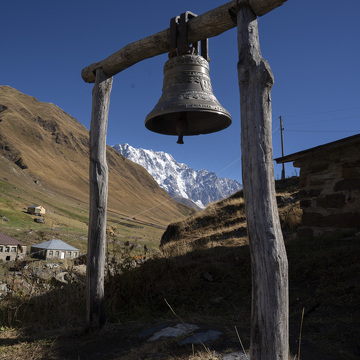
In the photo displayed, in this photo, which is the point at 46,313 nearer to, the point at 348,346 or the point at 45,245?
the point at 348,346

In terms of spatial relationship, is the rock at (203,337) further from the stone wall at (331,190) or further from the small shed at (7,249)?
the small shed at (7,249)

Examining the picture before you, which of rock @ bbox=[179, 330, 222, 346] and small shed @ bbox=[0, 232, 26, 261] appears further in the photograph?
small shed @ bbox=[0, 232, 26, 261]

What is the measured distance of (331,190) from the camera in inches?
266

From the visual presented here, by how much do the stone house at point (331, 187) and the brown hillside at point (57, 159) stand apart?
8368 cm

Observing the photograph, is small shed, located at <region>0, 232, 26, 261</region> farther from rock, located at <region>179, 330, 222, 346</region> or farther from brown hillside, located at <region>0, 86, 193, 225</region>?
brown hillside, located at <region>0, 86, 193, 225</region>

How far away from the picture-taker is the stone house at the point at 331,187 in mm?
6398

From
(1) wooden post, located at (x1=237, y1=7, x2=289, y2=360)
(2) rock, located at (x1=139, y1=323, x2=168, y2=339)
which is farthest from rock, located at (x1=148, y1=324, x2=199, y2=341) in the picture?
(1) wooden post, located at (x1=237, y1=7, x2=289, y2=360)

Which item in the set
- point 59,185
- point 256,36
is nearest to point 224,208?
point 256,36

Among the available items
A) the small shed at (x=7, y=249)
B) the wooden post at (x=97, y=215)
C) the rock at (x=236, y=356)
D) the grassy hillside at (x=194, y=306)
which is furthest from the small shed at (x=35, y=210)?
the rock at (x=236, y=356)

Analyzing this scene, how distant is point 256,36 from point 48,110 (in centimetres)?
14997

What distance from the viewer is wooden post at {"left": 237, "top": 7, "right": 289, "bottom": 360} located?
Result: 7.89 ft

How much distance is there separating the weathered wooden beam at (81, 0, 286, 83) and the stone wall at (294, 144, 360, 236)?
448 centimetres

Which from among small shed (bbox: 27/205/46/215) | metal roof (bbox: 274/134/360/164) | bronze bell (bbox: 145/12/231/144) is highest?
small shed (bbox: 27/205/46/215)

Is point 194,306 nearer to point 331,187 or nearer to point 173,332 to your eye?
point 173,332
